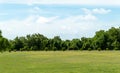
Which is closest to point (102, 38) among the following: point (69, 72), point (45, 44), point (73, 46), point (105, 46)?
point (105, 46)

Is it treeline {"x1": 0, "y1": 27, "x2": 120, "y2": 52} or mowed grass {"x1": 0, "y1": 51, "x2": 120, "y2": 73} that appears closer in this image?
mowed grass {"x1": 0, "y1": 51, "x2": 120, "y2": 73}

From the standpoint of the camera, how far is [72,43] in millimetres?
175250

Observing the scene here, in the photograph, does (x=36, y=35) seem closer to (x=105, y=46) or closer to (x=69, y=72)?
(x=105, y=46)

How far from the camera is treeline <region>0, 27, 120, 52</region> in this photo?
529ft

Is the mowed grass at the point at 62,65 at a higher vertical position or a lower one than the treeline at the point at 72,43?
lower

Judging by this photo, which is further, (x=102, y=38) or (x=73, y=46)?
(x=73, y=46)

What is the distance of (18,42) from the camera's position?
587 feet

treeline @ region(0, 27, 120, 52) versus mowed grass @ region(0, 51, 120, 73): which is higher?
treeline @ region(0, 27, 120, 52)

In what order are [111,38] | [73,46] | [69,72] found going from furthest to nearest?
1. [73,46]
2. [111,38]
3. [69,72]

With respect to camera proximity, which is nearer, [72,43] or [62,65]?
[62,65]

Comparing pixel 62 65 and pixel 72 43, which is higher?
pixel 72 43

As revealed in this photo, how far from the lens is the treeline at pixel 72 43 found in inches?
6348

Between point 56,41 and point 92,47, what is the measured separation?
824 inches

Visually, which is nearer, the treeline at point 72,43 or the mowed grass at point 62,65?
the mowed grass at point 62,65
